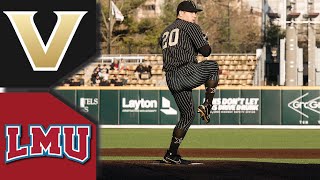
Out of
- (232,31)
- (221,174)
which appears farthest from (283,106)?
(221,174)

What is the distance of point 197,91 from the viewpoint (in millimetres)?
26062

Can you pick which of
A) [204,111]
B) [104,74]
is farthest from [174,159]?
[104,74]

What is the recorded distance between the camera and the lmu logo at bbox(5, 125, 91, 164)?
19.4 feet

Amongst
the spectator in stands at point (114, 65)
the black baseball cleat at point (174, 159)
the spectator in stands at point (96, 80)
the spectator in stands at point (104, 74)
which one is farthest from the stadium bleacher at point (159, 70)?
the black baseball cleat at point (174, 159)

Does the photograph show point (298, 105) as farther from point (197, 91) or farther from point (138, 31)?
point (138, 31)

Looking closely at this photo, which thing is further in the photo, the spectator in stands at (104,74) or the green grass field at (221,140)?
the spectator in stands at (104,74)

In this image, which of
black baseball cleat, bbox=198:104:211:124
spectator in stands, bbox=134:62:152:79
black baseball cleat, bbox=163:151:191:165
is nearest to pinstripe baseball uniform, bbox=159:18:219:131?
black baseball cleat, bbox=198:104:211:124

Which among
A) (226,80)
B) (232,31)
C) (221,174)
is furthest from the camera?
(232,31)

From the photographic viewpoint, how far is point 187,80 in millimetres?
8445

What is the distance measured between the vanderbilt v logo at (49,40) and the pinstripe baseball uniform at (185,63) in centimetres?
279

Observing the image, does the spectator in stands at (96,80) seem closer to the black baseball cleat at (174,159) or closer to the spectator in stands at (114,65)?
the spectator in stands at (114,65)

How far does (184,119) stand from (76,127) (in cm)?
288

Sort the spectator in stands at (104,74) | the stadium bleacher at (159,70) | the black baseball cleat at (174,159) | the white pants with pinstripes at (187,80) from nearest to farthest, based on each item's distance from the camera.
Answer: the white pants with pinstripes at (187,80) < the black baseball cleat at (174,159) < the spectator in stands at (104,74) < the stadium bleacher at (159,70)

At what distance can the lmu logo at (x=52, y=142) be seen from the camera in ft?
19.4
